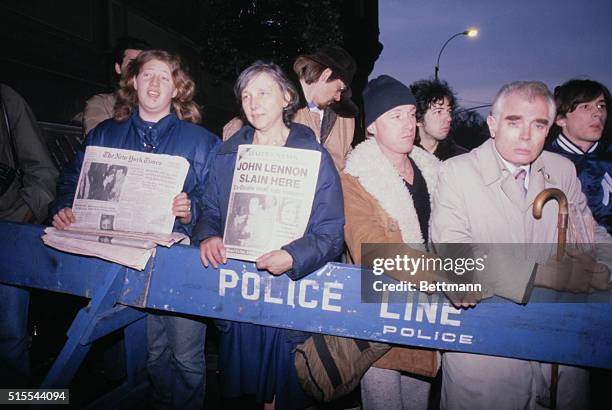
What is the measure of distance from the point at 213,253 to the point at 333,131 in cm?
203

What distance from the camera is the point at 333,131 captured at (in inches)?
137

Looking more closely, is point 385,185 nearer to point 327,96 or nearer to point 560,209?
point 560,209

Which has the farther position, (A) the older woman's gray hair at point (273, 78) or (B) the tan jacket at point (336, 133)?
(B) the tan jacket at point (336, 133)

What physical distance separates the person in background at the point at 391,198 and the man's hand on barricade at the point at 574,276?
63 cm

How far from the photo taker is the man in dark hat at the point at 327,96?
3.36 meters

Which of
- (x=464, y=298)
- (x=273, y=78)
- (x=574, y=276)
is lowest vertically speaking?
(x=464, y=298)

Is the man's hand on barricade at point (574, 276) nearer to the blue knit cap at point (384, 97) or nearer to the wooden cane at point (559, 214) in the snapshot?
the wooden cane at point (559, 214)

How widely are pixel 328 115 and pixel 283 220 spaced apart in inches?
78.0

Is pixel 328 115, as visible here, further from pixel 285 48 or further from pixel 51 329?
pixel 51 329

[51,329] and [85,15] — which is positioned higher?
[85,15]

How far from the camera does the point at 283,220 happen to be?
5.80 ft

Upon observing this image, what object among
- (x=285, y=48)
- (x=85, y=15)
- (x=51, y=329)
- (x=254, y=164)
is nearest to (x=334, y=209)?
(x=254, y=164)

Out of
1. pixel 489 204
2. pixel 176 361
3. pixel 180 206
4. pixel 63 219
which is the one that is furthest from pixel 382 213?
pixel 63 219

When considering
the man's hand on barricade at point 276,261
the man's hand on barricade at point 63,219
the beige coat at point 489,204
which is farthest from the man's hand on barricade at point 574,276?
the man's hand on barricade at point 63,219
